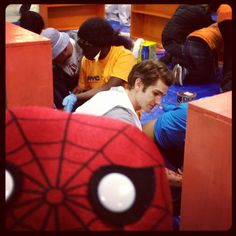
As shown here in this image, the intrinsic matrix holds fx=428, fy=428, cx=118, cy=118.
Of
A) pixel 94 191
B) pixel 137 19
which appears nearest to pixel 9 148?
pixel 94 191

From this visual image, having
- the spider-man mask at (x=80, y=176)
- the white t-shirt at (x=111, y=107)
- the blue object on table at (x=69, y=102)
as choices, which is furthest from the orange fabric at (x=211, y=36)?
the spider-man mask at (x=80, y=176)

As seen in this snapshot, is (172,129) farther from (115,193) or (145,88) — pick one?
(115,193)

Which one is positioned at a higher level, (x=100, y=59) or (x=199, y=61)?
(x=100, y=59)

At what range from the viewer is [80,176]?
85 centimetres

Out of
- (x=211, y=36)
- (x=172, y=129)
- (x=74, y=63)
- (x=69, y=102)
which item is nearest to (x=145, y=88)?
(x=172, y=129)

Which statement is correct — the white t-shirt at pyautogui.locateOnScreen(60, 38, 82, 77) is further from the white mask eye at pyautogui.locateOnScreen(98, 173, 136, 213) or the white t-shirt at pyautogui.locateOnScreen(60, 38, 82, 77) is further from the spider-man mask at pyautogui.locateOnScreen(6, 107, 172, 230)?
the white mask eye at pyautogui.locateOnScreen(98, 173, 136, 213)

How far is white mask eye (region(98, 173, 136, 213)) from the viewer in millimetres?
830

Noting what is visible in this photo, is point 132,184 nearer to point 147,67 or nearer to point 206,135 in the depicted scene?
point 206,135

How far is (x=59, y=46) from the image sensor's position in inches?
95.0

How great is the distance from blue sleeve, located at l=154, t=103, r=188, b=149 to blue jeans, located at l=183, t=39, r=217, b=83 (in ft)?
6.46

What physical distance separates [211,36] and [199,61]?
0.80ft

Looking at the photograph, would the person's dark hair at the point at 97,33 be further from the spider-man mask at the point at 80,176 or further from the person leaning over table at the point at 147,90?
the spider-man mask at the point at 80,176

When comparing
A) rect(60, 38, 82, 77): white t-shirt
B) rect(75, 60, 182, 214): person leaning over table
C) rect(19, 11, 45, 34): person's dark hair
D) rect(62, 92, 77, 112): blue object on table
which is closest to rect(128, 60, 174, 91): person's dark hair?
rect(75, 60, 182, 214): person leaning over table
